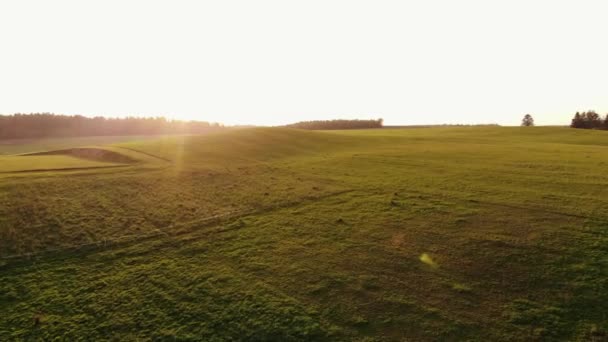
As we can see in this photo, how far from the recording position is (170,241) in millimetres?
13883

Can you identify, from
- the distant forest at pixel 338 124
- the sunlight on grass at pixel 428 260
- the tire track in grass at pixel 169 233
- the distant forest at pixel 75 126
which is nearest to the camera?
the sunlight on grass at pixel 428 260

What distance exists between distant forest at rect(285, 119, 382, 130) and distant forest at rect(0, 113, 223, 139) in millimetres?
36333

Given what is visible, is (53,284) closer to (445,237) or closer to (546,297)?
Result: (445,237)

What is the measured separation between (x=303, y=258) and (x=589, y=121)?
414 feet

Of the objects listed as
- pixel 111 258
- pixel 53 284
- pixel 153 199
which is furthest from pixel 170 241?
pixel 153 199

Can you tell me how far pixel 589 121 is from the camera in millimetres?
106750

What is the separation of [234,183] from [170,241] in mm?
9358

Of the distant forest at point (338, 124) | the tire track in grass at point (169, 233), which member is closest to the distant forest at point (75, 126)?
the distant forest at point (338, 124)

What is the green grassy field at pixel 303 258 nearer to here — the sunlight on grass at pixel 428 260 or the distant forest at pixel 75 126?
the sunlight on grass at pixel 428 260

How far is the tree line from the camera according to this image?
337 ft

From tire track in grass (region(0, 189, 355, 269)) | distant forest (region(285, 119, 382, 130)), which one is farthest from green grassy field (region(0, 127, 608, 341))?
distant forest (region(285, 119, 382, 130))

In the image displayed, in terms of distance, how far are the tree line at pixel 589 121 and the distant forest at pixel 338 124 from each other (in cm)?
5736

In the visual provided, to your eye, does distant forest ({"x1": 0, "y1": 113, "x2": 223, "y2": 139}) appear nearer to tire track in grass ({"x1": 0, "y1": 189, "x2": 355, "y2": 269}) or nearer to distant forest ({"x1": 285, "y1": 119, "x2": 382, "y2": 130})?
distant forest ({"x1": 285, "y1": 119, "x2": 382, "y2": 130})

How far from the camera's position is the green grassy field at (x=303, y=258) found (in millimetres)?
8906
